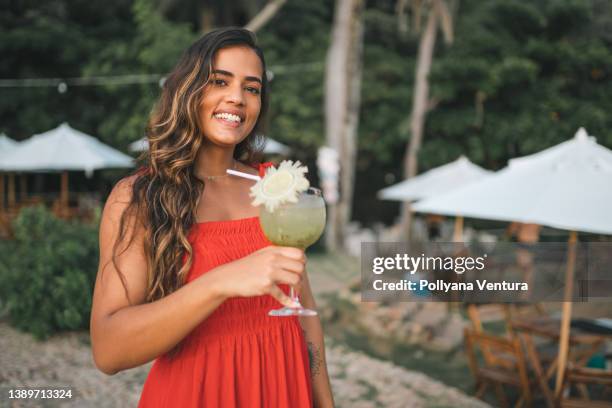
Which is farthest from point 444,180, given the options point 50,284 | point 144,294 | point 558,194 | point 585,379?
point 144,294

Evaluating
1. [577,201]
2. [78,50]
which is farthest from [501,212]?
[78,50]

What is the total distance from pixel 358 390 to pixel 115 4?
52.6 ft

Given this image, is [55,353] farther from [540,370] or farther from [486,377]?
[540,370]

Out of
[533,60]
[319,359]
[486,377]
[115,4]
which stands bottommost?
[486,377]

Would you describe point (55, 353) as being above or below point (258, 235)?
below

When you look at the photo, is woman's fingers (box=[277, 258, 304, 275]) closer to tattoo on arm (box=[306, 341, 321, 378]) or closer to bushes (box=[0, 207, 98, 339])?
tattoo on arm (box=[306, 341, 321, 378])

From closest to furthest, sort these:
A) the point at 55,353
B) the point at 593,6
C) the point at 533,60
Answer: the point at 55,353, the point at 593,6, the point at 533,60

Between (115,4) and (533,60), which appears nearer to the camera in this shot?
(533,60)

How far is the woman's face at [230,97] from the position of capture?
161cm

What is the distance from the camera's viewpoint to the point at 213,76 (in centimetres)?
161

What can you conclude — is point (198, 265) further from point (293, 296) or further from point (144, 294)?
point (293, 296)

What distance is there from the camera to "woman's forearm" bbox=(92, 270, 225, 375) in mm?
1244

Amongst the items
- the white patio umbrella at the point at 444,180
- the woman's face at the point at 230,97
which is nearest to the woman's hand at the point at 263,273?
the woman's face at the point at 230,97

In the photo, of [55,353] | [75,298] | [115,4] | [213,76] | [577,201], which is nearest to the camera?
[213,76]
